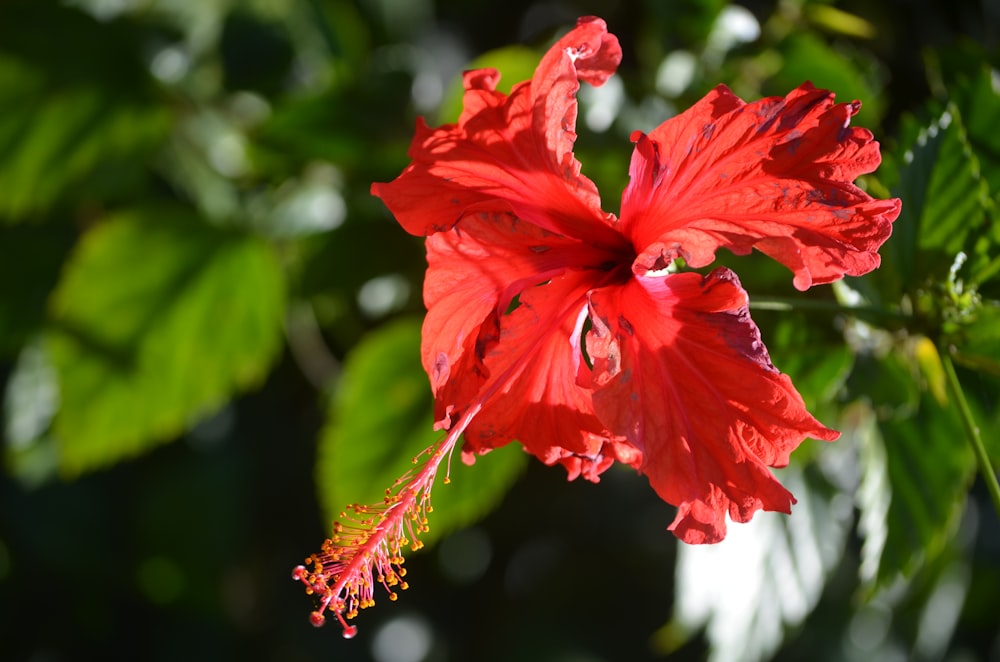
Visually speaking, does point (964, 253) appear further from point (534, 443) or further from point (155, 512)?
point (155, 512)

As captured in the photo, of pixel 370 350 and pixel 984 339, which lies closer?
pixel 984 339

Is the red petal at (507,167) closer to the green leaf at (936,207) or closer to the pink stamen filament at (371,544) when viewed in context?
the pink stamen filament at (371,544)

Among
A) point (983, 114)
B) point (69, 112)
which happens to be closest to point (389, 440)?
point (69, 112)

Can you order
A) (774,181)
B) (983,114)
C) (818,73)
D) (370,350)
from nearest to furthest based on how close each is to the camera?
1. (774,181)
2. (983,114)
3. (818,73)
4. (370,350)

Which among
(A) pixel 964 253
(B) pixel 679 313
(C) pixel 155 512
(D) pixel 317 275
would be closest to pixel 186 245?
(D) pixel 317 275

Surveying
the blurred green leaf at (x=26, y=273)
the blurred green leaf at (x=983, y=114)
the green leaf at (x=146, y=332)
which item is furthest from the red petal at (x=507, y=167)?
the blurred green leaf at (x=26, y=273)

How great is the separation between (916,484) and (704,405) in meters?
0.29

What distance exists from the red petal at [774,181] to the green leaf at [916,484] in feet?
0.84

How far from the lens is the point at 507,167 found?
612 mm

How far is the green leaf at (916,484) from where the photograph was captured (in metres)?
0.72

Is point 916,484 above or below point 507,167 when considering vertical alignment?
below

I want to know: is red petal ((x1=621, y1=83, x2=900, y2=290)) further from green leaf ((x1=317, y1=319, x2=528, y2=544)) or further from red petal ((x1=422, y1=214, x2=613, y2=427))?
green leaf ((x1=317, y1=319, x2=528, y2=544))

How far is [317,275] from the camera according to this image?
100cm

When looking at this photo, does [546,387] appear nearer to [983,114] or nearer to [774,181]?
[774,181]
